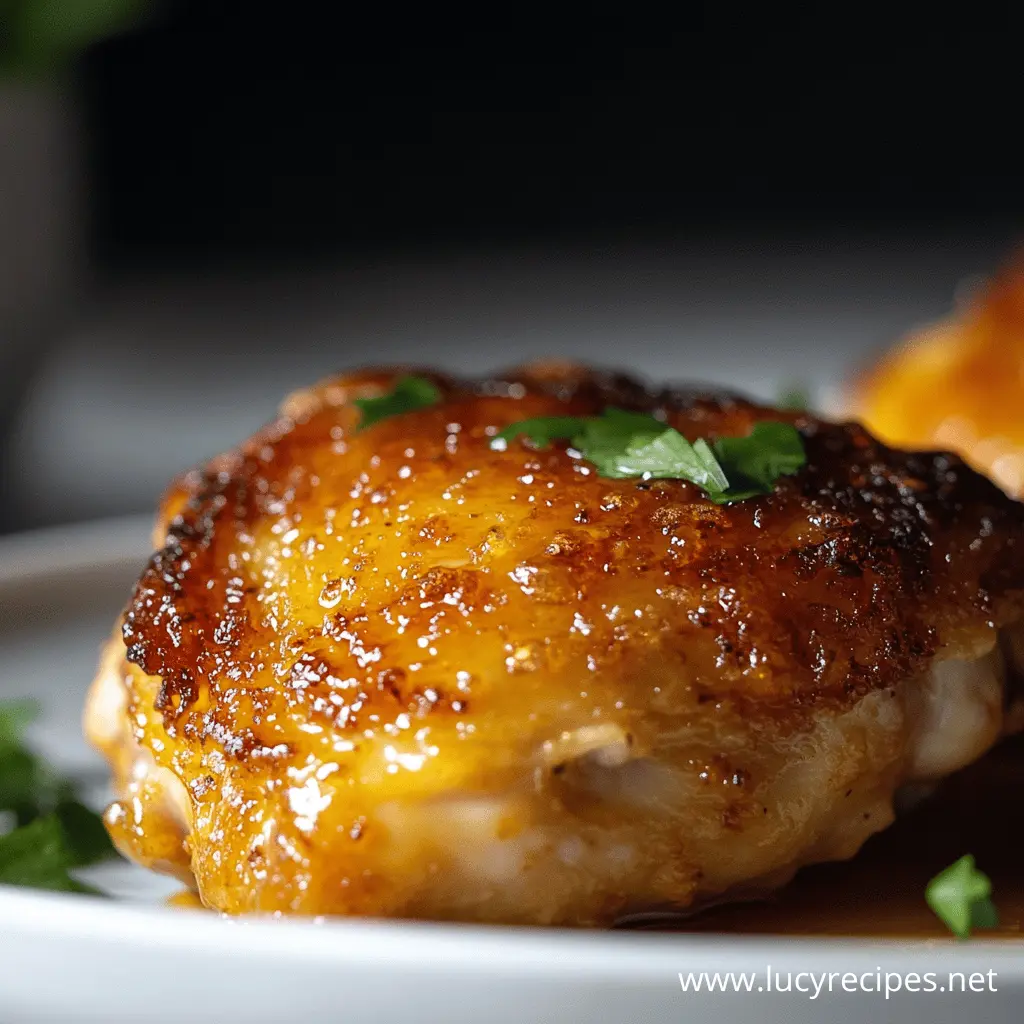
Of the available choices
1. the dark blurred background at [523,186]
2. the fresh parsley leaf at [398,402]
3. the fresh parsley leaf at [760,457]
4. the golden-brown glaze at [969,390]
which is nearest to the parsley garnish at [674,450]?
the fresh parsley leaf at [760,457]

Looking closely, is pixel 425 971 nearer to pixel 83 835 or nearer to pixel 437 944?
pixel 437 944

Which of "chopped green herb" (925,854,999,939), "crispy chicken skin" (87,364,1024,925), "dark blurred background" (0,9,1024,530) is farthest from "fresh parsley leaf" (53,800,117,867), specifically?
"dark blurred background" (0,9,1024,530)

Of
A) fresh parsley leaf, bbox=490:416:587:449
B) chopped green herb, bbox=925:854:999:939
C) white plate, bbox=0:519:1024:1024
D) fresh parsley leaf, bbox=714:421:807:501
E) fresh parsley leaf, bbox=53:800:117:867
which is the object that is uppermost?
fresh parsley leaf, bbox=490:416:587:449

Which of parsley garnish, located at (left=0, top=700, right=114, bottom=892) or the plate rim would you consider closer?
the plate rim

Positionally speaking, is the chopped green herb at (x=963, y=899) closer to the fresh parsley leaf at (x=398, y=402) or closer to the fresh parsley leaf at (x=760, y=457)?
the fresh parsley leaf at (x=760, y=457)

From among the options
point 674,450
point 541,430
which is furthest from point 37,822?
point 674,450

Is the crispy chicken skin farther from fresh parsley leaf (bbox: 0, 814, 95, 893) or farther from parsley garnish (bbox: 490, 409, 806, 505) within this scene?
fresh parsley leaf (bbox: 0, 814, 95, 893)

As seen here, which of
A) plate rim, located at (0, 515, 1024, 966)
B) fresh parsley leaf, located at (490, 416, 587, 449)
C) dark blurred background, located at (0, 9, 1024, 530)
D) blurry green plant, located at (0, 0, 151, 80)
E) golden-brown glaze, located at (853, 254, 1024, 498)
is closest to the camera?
plate rim, located at (0, 515, 1024, 966)
